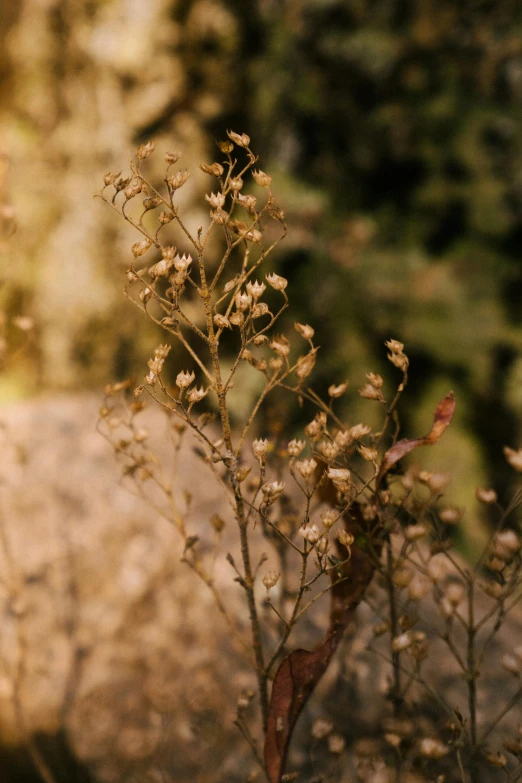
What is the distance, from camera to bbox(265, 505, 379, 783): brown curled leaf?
0.65 meters

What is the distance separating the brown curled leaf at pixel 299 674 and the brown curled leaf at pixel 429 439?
3.3 inches

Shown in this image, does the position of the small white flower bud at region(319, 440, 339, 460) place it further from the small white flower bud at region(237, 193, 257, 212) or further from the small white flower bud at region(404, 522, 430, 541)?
the small white flower bud at region(237, 193, 257, 212)

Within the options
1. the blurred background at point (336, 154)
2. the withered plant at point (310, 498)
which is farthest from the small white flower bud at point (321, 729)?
the blurred background at point (336, 154)

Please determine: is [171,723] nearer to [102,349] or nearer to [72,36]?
[102,349]

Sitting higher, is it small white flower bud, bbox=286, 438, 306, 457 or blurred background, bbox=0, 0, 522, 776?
blurred background, bbox=0, 0, 522, 776

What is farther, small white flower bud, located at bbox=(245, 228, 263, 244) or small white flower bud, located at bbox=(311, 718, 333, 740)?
small white flower bud, located at bbox=(311, 718, 333, 740)

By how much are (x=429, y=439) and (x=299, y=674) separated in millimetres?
→ 303

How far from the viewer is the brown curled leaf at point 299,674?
2.12ft

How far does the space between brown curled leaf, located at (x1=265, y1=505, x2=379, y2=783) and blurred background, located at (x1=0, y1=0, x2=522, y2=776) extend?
1.43m

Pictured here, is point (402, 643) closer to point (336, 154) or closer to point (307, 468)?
point (307, 468)

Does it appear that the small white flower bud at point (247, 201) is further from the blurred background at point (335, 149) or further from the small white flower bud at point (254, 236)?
the blurred background at point (335, 149)

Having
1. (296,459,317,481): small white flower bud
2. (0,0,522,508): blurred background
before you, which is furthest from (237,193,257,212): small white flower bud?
(0,0,522,508): blurred background

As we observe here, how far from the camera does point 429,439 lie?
635 mm

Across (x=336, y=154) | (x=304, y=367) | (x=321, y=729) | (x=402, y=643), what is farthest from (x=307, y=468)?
(x=336, y=154)
